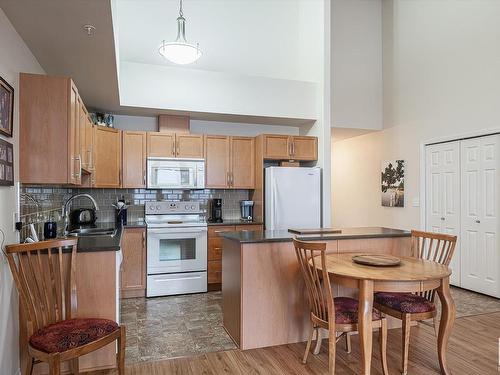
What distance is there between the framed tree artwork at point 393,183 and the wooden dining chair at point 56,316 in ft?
16.5

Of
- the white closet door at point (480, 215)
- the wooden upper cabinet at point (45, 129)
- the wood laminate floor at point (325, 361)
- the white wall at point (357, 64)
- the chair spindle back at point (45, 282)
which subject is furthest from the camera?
the white wall at point (357, 64)

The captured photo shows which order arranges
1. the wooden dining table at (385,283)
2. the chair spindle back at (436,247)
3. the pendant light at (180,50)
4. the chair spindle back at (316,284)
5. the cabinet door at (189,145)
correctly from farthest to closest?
the cabinet door at (189,145) < the pendant light at (180,50) < the chair spindle back at (436,247) < the chair spindle back at (316,284) < the wooden dining table at (385,283)

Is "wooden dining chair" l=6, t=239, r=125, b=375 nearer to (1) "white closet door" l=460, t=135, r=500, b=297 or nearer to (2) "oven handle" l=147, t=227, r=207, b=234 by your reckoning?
(2) "oven handle" l=147, t=227, r=207, b=234

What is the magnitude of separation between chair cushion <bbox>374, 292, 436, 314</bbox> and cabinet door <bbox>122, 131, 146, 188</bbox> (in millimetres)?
3264

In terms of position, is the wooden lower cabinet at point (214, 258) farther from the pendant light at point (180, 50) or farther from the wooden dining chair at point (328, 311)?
the wooden dining chair at point (328, 311)

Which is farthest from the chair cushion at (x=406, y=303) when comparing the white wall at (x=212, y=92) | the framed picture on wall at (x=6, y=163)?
the white wall at (x=212, y=92)

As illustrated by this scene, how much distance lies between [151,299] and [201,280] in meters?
0.65

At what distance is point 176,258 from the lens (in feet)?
14.5

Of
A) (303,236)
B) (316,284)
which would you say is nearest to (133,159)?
(303,236)

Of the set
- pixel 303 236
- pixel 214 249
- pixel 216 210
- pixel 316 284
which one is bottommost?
pixel 214 249

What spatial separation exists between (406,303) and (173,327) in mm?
2096

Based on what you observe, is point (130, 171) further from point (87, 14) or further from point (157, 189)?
point (87, 14)

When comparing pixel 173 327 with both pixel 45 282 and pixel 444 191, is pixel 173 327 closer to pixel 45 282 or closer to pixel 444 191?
pixel 45 282

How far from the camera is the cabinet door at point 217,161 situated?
4.88 metres
